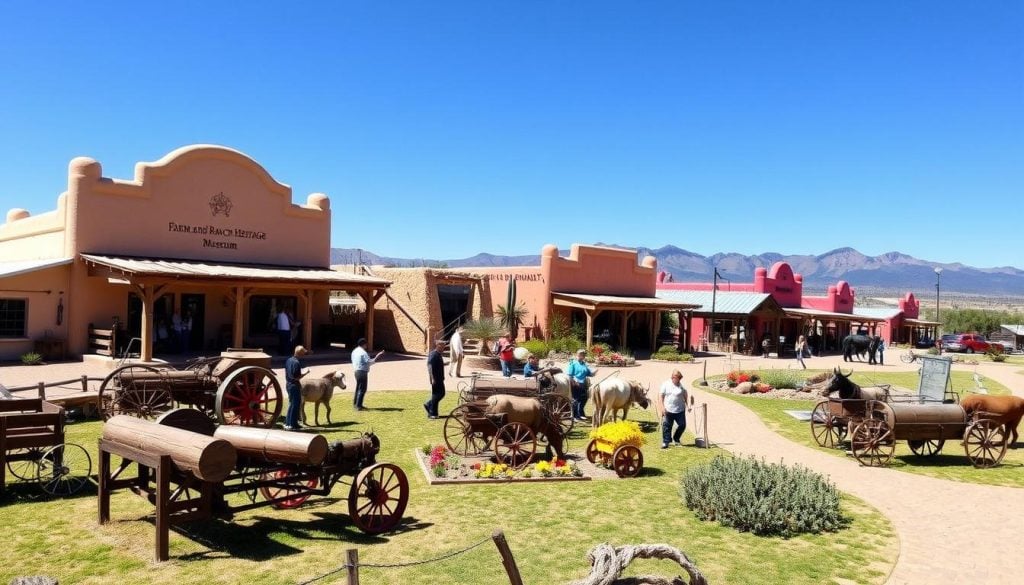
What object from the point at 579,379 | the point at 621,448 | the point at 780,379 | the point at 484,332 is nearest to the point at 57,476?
the point at 621,448

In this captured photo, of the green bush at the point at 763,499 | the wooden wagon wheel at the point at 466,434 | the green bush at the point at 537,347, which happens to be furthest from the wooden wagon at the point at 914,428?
the green bush at the point at 537,347

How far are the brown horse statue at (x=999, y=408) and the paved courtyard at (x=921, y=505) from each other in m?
1.17

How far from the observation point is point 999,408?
13.0 metres

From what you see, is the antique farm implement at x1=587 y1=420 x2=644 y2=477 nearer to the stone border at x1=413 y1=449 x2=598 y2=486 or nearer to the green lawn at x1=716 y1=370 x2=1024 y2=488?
the stone border at x1=413 y1=449 x2=598 y2=486

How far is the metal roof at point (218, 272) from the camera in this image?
65.8 feet

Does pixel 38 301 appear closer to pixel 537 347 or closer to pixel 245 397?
pixel 245 397

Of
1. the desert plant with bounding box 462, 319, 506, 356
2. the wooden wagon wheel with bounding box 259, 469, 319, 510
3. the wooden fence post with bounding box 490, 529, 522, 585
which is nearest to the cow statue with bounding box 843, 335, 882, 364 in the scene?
the desert plant with bounding box 462, 319, 506, 356

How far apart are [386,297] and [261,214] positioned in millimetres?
6274

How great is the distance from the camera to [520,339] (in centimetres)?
3197

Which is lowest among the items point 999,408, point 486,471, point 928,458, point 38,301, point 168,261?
point 928,458

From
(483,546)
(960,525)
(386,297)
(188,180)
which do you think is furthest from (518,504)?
(386,297)

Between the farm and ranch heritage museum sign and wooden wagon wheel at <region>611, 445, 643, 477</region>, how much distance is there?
18.7 m

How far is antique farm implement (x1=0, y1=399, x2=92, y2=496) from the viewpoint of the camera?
328 inches

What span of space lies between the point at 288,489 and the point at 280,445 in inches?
36.4
